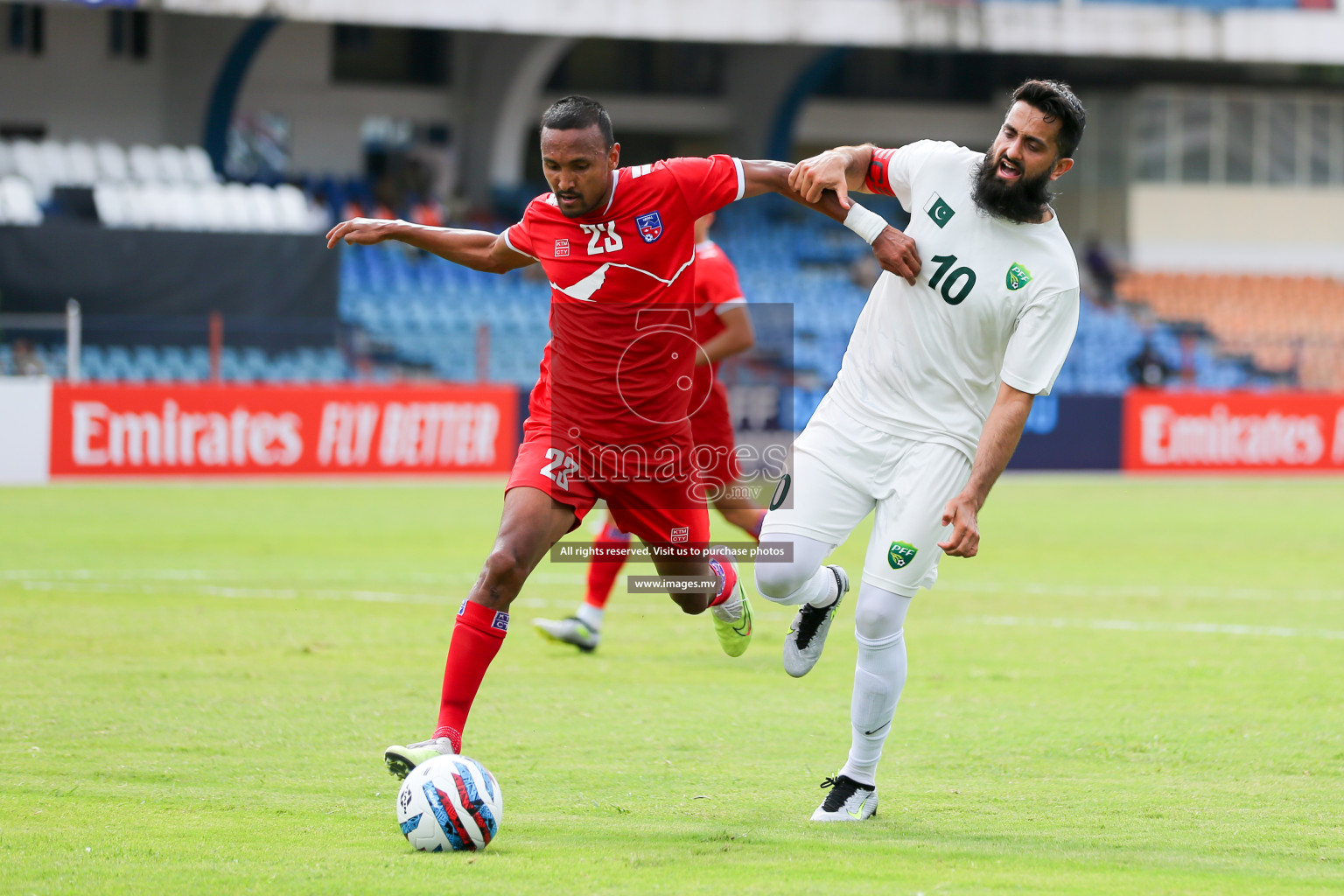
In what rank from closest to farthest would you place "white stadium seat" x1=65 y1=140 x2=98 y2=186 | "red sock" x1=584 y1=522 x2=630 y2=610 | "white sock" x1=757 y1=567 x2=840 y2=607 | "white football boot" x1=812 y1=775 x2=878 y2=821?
1. "white football boot" x1=812 y1=775 x2=878 y2=821
2. "white sock" x1=757 y1=567 x2=840 y2=607
3. "red sock" x1=584 y1=522 x2=630 y2=610
4. "white stadium seat" x1=65 y1=140 x2=98 y2=186

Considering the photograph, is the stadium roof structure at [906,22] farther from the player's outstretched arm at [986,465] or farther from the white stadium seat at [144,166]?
the player's outstretched arm at [986,465]

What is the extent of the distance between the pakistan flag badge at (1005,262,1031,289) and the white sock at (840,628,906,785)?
1.26m

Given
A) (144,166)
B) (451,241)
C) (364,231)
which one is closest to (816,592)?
(451,241)

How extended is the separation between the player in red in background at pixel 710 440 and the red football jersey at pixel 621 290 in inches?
108

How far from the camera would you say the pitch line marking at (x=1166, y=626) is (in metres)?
10.0

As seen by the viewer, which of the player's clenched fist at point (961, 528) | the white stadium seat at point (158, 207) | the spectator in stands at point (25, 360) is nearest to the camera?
the player's clenched fist at point (961, 528)

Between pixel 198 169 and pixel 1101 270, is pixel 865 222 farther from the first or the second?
pixel 1101 270

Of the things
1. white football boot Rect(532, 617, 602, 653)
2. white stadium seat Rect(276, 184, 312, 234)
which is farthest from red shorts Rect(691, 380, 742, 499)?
white stadium seat Rect(276, 184, 312, 234)

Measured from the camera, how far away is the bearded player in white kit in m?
5.36

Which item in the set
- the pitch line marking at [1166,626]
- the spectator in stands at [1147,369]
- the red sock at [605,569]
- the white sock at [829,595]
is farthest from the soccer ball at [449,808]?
the spectator in stands at [1147,369]

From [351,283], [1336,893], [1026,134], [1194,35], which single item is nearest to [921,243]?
[1026,134]

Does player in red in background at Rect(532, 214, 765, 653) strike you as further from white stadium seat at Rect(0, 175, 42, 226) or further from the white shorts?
white stadium seat at Rect(0, 175, 42, 226)

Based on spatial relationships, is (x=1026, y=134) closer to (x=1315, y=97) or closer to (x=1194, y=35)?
(x=1194, y=35)

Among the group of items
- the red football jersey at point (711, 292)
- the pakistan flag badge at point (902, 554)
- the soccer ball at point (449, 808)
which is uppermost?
the red football jersey at point (711, 292)
